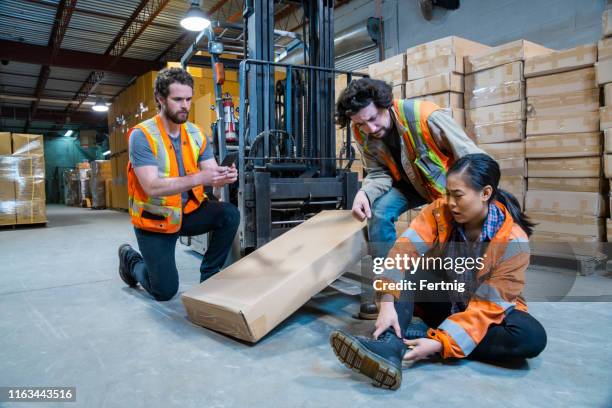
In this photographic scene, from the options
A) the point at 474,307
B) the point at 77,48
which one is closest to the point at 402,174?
the point at 474,307

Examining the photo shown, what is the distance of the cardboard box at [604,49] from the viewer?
3.48 m

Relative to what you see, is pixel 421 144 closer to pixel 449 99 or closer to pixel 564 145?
pixel 564 145

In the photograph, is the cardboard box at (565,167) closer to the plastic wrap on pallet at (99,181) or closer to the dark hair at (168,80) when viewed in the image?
the dark hair at (168,80)

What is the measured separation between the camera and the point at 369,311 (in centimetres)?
248

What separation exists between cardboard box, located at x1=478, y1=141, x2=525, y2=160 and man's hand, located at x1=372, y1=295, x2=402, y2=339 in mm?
3044

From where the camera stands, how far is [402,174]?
2.54 m

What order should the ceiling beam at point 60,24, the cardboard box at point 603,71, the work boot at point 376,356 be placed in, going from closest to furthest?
the work boot at point 376,356 → the cardboard box at point 603,71 → the ceiling beam at point 60,24

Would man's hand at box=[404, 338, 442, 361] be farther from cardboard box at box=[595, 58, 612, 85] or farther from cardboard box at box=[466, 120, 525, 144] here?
cardboard box at box=[466, 120, 525, 144]

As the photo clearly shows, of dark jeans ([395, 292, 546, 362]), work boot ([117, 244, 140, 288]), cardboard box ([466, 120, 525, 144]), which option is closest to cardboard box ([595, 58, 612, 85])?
cardboard box ([466, 120, 525, 144])

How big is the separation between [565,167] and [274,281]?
3046mm

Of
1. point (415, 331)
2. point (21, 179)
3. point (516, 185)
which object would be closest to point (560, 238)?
point (516, 185)

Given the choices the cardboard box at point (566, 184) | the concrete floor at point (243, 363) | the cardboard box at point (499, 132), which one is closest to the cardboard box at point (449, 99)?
the cardboard box at point (499, 132)

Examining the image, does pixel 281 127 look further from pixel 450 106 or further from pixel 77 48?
pixel 77 48

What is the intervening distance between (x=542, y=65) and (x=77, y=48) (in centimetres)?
1219
